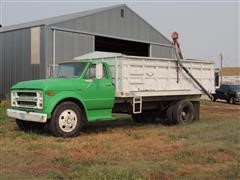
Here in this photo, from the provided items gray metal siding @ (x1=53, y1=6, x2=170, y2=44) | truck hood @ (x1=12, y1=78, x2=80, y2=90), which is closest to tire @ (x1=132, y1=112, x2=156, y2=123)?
truck hood @ (x1=12, y1=78, x2=80, y2=90)

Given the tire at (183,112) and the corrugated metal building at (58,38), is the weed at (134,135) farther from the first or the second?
the corrugated metal building at (58,38)

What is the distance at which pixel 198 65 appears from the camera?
51.1 feet

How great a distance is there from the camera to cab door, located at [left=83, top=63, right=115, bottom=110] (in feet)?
38.8

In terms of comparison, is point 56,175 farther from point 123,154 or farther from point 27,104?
point 27,104

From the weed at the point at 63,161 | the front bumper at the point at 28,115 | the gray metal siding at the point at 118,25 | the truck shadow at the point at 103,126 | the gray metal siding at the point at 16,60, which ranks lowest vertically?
the truck shadow at the point at 103,126

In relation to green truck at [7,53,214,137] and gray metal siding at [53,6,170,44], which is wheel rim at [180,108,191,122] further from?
gray metal siding at [53,6,170,44]

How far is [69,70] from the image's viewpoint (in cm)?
1240

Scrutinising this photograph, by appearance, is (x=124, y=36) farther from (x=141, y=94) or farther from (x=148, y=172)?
(x=148, y=172)

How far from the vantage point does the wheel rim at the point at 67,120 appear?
1120 centimetres

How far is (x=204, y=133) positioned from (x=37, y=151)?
526 cm

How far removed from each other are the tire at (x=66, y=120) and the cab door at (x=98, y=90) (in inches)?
19.0

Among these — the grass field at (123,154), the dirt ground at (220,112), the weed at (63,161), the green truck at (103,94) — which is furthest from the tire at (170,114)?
the weed at (63,161)

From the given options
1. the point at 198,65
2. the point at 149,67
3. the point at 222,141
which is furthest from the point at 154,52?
the point at 222,141

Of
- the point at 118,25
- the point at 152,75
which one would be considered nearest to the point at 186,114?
the point at 152,75
